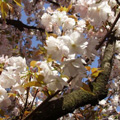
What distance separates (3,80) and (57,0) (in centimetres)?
426

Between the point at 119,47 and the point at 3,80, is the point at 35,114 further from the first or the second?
the point at 119,47

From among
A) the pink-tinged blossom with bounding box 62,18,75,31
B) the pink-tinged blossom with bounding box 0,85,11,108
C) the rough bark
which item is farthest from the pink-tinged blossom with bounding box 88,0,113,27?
the pink-tinged blossom with bounding box 0,85,11,108

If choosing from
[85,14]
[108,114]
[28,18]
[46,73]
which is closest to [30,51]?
[28,18]

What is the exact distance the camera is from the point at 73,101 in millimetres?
1308

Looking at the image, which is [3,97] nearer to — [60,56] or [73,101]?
[73,101]

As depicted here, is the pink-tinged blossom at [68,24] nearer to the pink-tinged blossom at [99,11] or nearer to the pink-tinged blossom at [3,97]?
the pink-tinged blossom at [99,11]

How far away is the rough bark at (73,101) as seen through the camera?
118 cm

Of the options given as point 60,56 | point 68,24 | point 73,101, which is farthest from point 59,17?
point 73,101

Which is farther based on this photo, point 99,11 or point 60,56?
point 99,11

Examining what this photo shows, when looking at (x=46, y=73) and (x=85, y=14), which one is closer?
(x=46, y=73)

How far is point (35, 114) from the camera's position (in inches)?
45.6

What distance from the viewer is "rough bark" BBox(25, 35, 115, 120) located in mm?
1177

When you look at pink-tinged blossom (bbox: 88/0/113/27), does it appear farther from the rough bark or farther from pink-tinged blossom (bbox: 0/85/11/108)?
pink-tinged blossom (bbox: 0/85/11/108)

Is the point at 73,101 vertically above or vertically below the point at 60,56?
below
